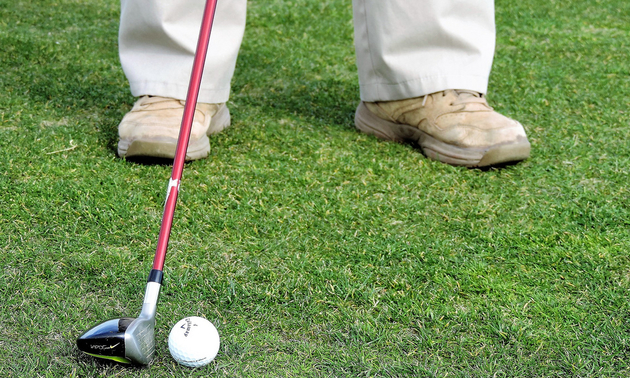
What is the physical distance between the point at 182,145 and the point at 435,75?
104 cm

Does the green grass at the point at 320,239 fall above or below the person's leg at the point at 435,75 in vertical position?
below

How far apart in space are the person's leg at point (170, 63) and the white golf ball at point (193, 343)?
2.85 feet

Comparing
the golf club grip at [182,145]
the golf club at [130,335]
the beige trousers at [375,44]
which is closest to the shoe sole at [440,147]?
the beige trousers at [375,44]

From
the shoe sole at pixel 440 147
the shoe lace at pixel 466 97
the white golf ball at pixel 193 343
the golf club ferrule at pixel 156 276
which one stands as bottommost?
the shoe sole at pixel 440 147

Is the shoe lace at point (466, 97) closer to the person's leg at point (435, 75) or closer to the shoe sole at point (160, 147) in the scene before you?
the person's leg at point (435, 75)

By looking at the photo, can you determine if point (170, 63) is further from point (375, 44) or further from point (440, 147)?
point (440, 147)

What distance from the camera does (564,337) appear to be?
1.19m

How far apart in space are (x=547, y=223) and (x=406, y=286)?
51 cm

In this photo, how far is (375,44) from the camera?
2057 mm

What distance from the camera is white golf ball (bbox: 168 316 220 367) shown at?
1.04m

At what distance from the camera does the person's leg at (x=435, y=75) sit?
1.97m

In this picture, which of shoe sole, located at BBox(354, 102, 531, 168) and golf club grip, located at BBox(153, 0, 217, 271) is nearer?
golf club grip, located at BBox(153, 0, 217, 271)

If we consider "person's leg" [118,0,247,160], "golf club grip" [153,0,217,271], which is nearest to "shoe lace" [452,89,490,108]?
"person's leg" [118,0,247,160]

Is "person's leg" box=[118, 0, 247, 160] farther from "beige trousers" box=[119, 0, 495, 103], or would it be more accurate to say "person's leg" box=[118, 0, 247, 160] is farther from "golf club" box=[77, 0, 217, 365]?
"golf club" box=[77, 0, 217, 365]
